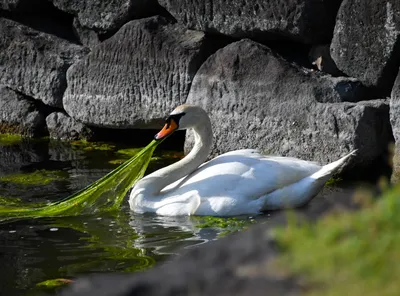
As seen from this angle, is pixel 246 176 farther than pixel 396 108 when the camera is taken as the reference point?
No

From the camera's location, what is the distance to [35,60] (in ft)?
32.3

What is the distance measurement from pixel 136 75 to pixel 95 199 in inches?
85.0

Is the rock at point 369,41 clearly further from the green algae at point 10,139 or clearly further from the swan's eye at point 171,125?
the green algae at point 10,139

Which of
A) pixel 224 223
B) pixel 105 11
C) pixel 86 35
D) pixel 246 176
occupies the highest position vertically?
pixel 105 11

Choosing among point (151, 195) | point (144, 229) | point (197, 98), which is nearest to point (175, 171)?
point (151, 195)

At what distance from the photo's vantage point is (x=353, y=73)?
774 cm

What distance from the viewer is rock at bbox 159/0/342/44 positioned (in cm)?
777

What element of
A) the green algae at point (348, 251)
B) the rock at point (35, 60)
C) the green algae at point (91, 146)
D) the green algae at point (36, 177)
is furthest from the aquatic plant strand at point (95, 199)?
the green algae at point (348, 251)

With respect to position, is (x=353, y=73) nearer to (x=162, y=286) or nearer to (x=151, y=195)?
(x=151, y=195)

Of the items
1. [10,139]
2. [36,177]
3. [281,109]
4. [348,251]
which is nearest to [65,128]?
[10,139]

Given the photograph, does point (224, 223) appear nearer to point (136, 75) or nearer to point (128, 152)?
point (128, 152)

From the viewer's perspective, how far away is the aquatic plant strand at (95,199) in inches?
266

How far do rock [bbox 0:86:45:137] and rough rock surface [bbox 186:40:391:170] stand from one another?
6.82 feet

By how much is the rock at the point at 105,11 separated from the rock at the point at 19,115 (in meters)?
1.11
